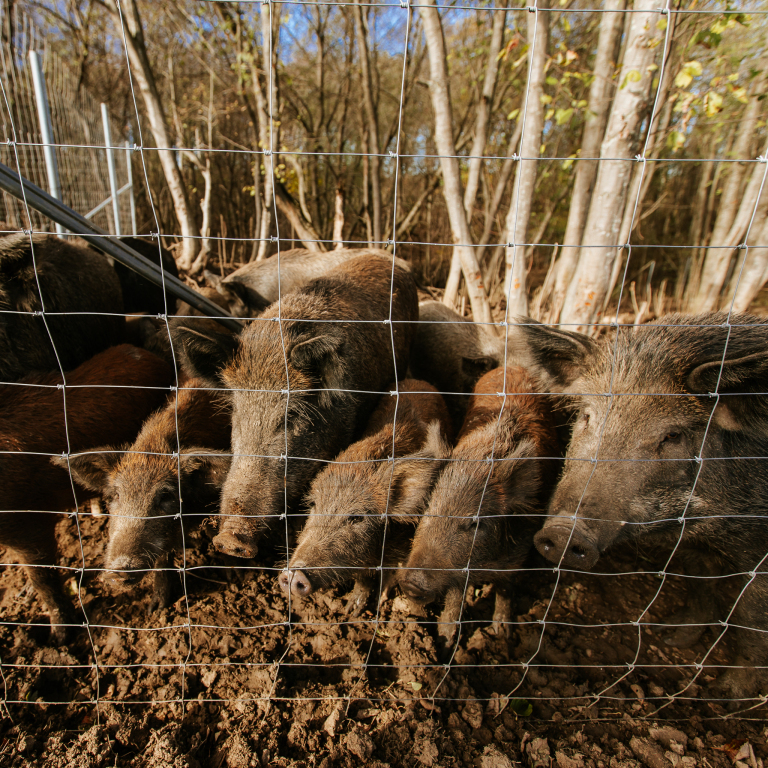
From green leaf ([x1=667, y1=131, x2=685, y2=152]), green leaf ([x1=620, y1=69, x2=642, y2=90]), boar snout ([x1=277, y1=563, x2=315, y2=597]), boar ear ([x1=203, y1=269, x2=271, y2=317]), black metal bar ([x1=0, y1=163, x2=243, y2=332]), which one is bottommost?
boar snout ([x1=277, y1=563, x2=315, y2=597])

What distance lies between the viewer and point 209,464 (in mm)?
2947

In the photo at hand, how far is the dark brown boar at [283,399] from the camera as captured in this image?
2.76 m

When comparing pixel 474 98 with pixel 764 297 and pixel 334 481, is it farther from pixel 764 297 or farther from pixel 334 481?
pixel 334 481

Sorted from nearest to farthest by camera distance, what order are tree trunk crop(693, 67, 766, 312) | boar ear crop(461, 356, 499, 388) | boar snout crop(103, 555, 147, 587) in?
boar snout crop(103, 555, 147, 587), boar ear crop(461, 356, 499, 388), tree trunk crop(693, 67, 766, 312)

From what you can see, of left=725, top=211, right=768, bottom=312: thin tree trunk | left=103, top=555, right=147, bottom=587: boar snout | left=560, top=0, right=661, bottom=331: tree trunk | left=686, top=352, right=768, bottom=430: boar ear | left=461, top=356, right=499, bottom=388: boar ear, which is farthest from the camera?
left=725, top=211, right=768, bottom=312: thin tree trunk

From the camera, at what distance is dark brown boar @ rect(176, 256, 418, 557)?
2756 mm

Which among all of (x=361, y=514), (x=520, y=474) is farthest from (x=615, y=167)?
(x=361, y=514)

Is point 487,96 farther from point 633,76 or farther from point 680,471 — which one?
point 680,471

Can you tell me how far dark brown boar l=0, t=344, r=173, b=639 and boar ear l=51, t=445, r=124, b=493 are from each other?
0.12 metres

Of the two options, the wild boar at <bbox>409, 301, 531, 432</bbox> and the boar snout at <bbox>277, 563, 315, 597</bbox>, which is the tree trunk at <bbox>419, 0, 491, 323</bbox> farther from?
the boar snout at <bbox>277, 563, 315, 597</bbox>

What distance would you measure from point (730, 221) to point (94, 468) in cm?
1016

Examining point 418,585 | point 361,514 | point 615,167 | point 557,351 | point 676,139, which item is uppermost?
point 676,139

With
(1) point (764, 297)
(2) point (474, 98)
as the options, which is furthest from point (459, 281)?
(1) point (764, 297)

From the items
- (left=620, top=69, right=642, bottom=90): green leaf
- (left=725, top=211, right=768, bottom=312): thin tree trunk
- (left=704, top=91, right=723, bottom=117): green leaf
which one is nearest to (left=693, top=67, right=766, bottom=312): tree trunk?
(left=725, top=211, right=768, bottom=312): thin tree trunk
